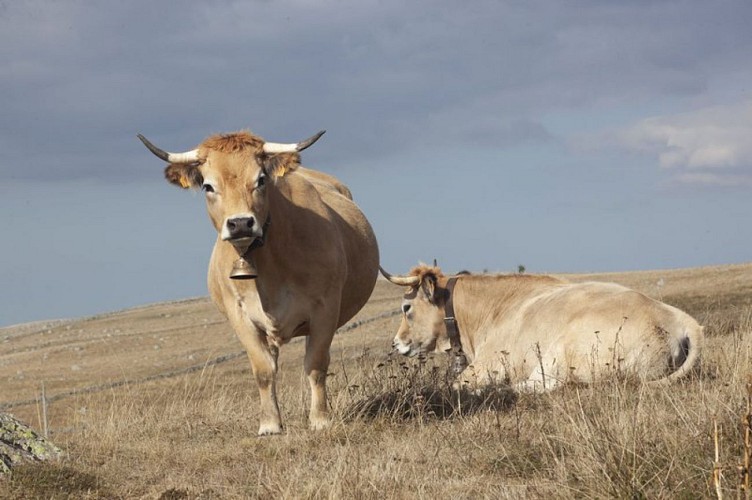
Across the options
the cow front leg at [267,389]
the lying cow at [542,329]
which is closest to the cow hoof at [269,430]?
the cow front leg at [267,389]

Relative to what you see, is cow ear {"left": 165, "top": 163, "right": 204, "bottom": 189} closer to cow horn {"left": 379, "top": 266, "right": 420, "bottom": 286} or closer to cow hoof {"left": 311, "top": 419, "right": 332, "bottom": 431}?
cow hoof {"left": 311, "top": 419, "right": 332, "bottom": 431}

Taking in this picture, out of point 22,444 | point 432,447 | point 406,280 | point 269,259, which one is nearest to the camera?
point 432,447

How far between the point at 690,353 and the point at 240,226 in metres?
4.93

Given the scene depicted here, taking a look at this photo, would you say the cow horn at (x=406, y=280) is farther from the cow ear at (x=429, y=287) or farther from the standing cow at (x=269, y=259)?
the standing cow at (x=269, y=259)

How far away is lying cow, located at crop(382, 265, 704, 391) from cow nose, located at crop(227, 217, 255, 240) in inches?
108

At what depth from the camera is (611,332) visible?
10.1 m

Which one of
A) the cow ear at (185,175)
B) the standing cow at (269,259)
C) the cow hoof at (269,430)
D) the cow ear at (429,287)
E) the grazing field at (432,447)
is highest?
the cow ear at (185,175)

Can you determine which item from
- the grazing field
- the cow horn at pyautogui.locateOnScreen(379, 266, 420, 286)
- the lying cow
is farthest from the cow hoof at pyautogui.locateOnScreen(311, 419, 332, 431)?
the cow horn at pyautogui.locateOnScreen(379, 266, 420, 286)

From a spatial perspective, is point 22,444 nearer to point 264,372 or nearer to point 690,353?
point 264,372

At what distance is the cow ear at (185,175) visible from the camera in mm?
8914

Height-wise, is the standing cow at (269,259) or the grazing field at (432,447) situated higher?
the standing cow at (269,259)

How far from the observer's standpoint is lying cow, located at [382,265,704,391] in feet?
32.3

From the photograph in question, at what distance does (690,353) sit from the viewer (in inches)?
381

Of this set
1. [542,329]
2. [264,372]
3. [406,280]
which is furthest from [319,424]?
[406,280]
